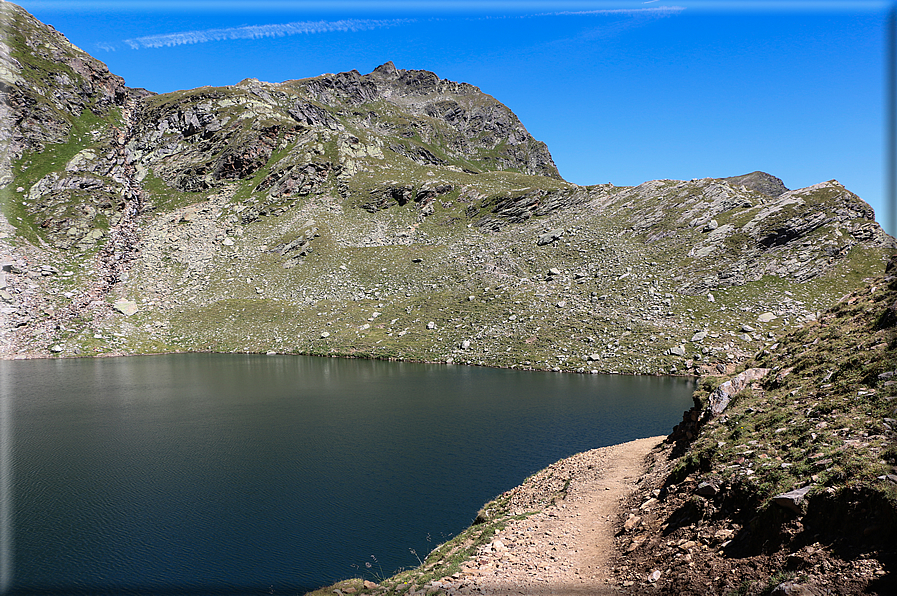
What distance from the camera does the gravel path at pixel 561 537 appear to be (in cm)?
1259

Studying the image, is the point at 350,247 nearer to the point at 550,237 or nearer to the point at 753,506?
the point at 550,237

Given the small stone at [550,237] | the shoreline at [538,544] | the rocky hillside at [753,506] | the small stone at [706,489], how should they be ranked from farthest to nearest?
the small stone at [550,237] → the small stone at [706,489] → the shoreline at [538,544] → the rocky hillside at [753,506]

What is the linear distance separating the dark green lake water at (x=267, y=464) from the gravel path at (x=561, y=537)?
149 inches

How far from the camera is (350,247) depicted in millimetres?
95562

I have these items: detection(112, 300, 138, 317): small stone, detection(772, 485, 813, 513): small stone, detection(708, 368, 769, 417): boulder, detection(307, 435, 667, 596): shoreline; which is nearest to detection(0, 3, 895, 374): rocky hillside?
detection(112, 300, 138, 317): small stone

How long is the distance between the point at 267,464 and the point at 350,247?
71176 millimetres

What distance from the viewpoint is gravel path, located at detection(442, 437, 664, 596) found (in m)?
12.6

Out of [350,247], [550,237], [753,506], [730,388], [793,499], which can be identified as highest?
[350,247]

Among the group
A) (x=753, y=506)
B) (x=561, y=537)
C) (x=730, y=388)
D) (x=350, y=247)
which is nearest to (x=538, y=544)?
(x=561, y=537)

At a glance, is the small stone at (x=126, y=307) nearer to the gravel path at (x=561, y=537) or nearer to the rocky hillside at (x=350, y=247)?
the rocky hillside at (x=350, y=247)

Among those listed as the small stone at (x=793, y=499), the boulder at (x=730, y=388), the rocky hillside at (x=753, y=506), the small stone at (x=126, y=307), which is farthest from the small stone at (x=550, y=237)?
the small stone at (x=126, y=307)

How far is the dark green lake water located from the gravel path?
3791mm

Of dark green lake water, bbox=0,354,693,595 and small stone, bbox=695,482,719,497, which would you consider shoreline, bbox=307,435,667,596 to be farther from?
small stone, bbox=695,482,719,497

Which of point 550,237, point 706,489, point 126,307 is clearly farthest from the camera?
point 550,237
